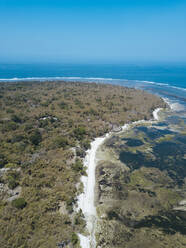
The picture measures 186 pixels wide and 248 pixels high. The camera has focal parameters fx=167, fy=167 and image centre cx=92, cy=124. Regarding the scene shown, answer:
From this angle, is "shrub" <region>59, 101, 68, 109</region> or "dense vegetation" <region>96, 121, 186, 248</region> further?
"shrub" <region>59, 101, 68, 109</region>

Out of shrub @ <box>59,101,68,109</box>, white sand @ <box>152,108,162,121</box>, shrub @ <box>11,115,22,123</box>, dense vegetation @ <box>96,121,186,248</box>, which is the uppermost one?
shrub @ <box>11,115,22,123</box>

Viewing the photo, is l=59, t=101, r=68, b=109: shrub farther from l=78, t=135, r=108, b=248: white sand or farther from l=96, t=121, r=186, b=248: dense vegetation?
l=78, t=135, r=108, b=248: white sand

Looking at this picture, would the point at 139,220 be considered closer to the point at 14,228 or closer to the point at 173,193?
the point at 173,193

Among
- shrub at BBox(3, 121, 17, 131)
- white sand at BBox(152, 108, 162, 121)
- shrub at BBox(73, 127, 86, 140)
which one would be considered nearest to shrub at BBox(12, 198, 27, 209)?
shrub at BBox(73, 127, 86, 140)

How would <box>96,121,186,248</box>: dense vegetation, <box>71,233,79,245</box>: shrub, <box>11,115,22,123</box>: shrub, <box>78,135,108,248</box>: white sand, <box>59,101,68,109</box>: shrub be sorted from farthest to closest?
<box>59,101,68,109</box>: shrub, <box>11,115,22,123</box>: shrub, <box>96,121,186,248</box>: dense vegetation, <box>78,135,108,248</box>: white sand, <box>71,233,79,245</box>: shrub

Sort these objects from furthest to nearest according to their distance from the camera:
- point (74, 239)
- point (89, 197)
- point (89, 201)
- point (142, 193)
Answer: point (142, 193) → point (89, 197) → point (89, 201) → point (74, 239)

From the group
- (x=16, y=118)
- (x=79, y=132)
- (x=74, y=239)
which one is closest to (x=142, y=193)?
(x=74, y=239)

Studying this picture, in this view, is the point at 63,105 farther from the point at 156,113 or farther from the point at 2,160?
the point at 2,160

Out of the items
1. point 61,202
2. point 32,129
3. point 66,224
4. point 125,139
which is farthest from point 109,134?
point 66,224
